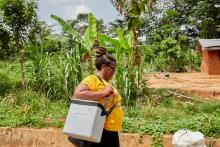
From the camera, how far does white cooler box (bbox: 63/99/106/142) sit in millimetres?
3711

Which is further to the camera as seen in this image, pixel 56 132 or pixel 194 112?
pixel 194 112

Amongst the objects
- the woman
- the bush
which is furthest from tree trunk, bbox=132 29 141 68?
the woman

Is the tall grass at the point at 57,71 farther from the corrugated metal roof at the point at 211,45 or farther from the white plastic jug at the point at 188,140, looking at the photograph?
the corrugated metal roof at the point at 211,45

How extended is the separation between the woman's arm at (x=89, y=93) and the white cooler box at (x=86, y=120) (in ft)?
0.19

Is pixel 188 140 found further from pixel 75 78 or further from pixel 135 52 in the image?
pixel 135 52

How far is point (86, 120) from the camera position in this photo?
375 cm

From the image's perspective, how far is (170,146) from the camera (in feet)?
20.8

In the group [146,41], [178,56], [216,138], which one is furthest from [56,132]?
[146,41]

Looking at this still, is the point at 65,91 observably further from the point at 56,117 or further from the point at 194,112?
the point at 194,112

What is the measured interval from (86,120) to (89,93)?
250 millimetres

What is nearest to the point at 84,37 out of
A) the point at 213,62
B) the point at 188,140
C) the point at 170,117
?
the point at 170,117

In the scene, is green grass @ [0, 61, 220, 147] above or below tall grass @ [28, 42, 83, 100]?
below

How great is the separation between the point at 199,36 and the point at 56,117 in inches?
996

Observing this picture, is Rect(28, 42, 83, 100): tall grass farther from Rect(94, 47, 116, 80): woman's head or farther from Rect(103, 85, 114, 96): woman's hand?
Rect(103, 85, 114, 96): woman's hand
